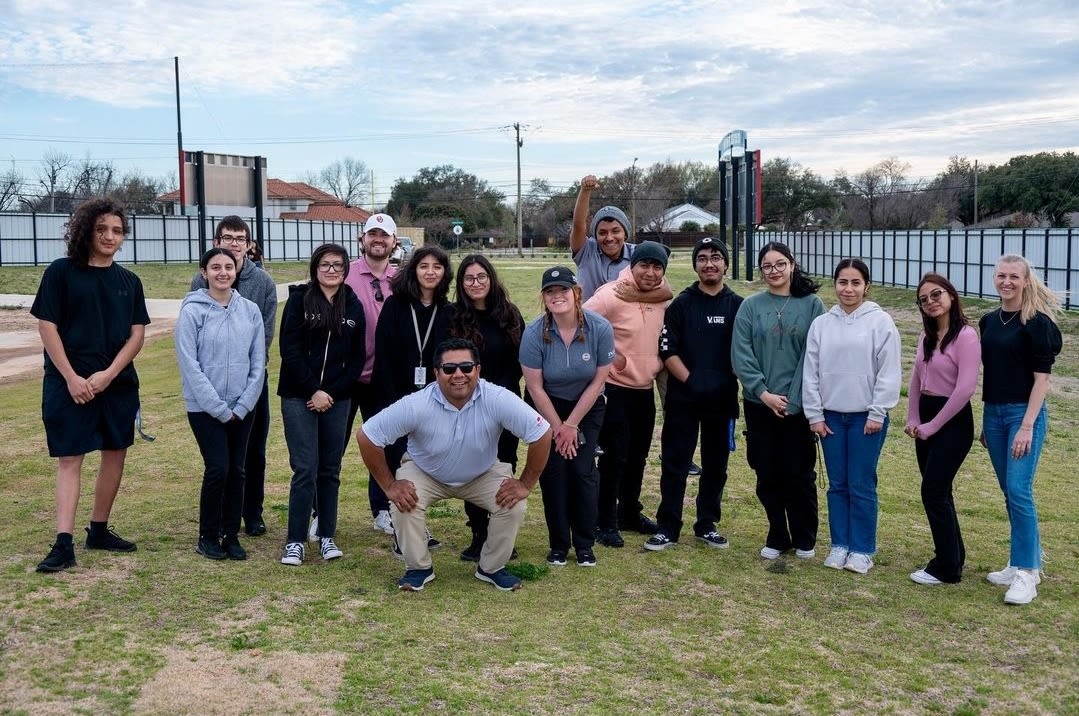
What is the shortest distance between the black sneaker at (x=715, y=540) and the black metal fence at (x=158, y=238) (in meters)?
27.7

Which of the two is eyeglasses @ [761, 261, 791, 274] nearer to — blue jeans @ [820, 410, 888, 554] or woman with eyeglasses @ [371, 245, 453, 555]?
blue jeans @ [820, 410, 888, 554]

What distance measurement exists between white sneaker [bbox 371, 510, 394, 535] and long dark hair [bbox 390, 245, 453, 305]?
1433 mm

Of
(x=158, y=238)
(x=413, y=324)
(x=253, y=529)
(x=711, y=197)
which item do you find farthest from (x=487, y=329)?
(x=711, y=197)

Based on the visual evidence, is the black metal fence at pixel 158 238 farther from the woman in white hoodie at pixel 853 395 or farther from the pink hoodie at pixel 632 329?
A: the woman in white hoodie at pixel 853 395

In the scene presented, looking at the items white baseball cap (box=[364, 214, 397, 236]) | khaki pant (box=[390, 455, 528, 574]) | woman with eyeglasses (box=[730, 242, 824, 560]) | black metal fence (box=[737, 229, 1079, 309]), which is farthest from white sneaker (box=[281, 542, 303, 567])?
black metal fence (box=[737, 229, 1079, 309])

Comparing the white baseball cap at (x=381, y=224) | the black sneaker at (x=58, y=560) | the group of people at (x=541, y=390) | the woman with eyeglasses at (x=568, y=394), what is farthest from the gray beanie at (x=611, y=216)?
the black sneaker at (x=58, y=560)

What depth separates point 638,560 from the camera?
232 inches

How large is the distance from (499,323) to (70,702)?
2892 mm

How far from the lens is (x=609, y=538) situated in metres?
6.22

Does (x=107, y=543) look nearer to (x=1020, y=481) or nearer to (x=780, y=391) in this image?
(x=780, y=391)

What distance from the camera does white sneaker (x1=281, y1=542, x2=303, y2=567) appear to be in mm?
5637

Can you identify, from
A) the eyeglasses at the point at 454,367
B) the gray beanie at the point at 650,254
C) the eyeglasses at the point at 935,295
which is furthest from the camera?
the gray beanie at the point at 650,254

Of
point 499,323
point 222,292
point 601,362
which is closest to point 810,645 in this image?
point 601,362

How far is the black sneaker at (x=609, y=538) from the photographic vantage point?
20.3 feet
